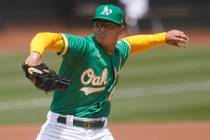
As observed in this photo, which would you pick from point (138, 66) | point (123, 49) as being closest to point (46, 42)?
point (123, 49)

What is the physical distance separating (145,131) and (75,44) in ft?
16.6

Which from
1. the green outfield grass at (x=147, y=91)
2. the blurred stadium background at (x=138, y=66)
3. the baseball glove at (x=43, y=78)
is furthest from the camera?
the blurred stadium background at (x=138, y=66)

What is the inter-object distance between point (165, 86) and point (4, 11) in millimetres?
11604

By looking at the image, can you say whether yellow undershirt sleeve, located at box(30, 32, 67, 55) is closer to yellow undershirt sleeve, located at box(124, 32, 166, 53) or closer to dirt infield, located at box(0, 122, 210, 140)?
yellow undershirt sleeve, located at box(124, 32, 166, 53)

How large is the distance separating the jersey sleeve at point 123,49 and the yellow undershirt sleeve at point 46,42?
0.93 meters

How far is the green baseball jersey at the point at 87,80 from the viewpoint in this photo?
537 centimetres

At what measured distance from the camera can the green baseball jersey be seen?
537 centimetres

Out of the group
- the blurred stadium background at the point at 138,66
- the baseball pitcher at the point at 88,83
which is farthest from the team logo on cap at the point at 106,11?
the blurred stadium background at the point at 138,66

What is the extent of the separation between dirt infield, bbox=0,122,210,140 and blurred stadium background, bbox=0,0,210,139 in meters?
0.82

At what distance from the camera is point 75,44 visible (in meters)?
5.20

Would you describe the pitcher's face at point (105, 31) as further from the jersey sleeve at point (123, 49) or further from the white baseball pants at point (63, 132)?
the white baseball pants at point (63, 132)

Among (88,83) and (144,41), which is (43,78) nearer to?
(88,83)

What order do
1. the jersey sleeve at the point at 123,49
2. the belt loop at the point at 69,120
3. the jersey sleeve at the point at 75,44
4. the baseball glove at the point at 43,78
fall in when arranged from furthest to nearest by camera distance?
the jersey sleeve at the point at 123,49, the belt loop at the point at 69,120, the jersey sleeve at the point at 75,44, the baseball glove at the point at 43,78

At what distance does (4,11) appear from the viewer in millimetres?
24703
